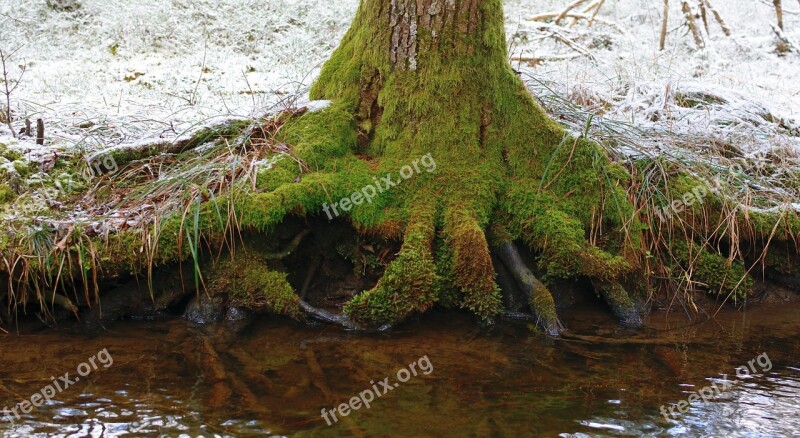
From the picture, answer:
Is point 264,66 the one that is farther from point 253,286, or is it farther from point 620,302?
point 620,302

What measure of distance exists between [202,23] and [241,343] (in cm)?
756

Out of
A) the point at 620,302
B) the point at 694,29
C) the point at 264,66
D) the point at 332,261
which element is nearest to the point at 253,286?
the point at 332,261

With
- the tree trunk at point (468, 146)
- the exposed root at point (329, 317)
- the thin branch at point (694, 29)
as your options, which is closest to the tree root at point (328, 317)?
the exposed root at point (329, 317)

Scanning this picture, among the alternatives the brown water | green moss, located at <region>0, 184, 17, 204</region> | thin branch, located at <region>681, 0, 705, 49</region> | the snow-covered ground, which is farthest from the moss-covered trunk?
thin branch, located at <region>681, 0, 705, 49</region>

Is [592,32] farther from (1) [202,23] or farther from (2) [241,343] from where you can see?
(2) [241,343]

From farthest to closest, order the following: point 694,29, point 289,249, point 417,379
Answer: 1. point 694,29
2. point 289,249
3. point 417,379

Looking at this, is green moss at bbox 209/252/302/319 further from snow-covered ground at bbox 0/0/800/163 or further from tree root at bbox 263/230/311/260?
snow-covered ground at bbox 0/0/800/163

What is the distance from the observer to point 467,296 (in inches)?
153

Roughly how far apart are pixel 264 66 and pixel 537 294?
5.99 meters

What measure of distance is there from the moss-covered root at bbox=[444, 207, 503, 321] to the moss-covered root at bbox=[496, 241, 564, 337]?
0.17m

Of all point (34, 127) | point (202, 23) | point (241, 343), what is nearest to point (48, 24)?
point (202, 23)

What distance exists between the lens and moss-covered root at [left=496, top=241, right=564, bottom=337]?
12.5ft

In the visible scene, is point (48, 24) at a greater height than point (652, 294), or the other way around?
point (48, 24)

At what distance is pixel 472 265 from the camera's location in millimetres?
3775
